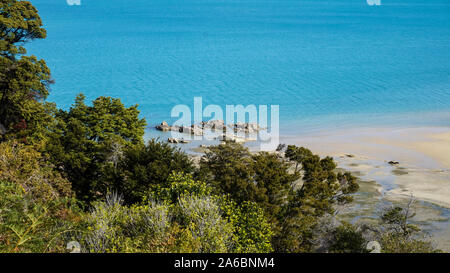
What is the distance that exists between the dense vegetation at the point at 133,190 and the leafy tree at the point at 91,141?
69mm

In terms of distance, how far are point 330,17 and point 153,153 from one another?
503ft

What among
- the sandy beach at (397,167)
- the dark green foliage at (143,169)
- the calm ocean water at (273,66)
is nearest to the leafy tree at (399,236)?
the sandy beach at (397,167)

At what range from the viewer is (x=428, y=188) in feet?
110

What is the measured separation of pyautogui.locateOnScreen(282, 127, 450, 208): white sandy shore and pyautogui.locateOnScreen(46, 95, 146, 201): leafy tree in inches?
767

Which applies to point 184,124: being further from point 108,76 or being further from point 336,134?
point 108,76

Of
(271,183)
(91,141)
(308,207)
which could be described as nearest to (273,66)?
(91,141)

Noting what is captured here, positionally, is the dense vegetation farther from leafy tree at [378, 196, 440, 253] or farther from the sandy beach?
the sandy beach

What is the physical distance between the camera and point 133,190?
71.2 ft

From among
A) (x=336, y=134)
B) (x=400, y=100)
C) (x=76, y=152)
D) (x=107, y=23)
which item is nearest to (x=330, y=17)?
(x=107, y=23)

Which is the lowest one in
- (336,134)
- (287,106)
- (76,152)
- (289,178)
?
(289,178)

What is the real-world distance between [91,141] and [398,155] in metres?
29.2

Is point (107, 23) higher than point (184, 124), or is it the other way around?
point (107, 23)

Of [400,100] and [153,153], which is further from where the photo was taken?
[400,100]

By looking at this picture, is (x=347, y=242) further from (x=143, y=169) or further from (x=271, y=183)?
(x=143, y=169)
